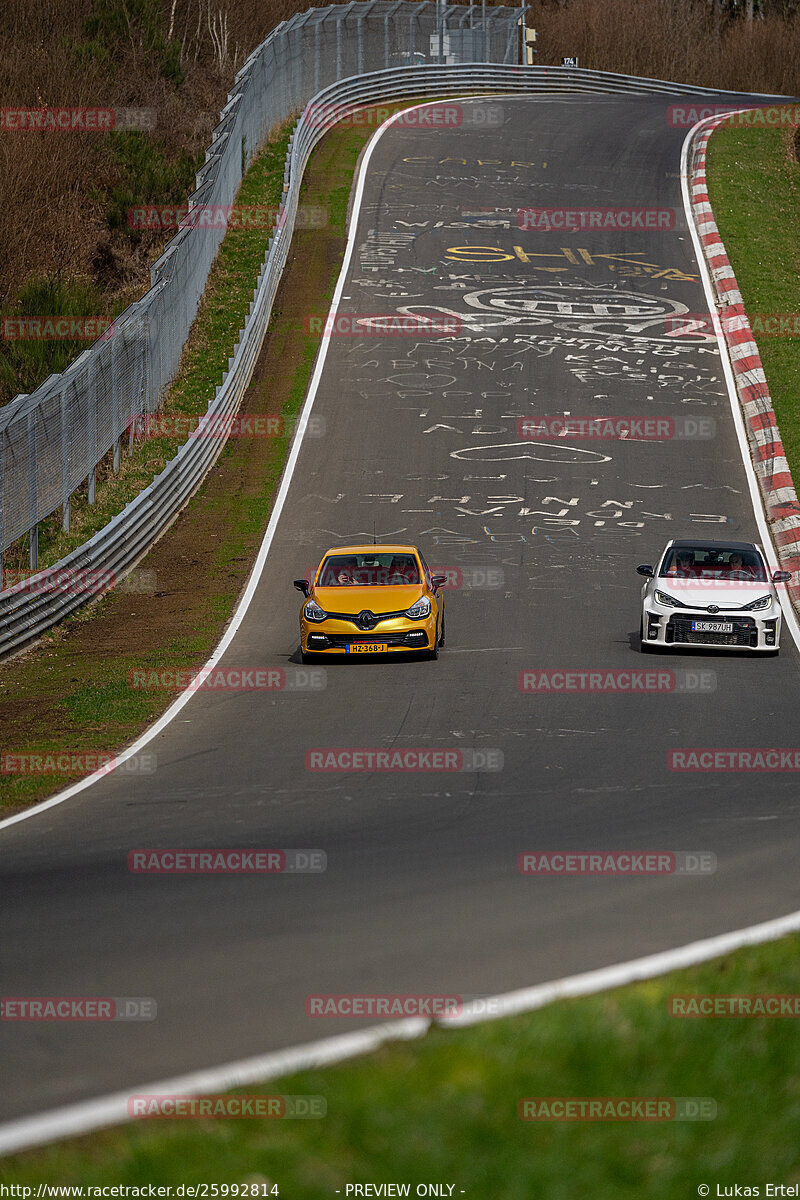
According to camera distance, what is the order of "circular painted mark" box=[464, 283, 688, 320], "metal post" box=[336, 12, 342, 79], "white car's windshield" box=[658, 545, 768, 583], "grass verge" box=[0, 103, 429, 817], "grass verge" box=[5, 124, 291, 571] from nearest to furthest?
"grass verge" box=[0, 103, 429, 817] < "white car's windshield" box=[658, 545, 768, 583] < "grass verge" box=[5, 124, 291, 571] < "circular painted mark" box=[464, 283, 688, 320] < "metal post" box=[336, 12, 342, 79]

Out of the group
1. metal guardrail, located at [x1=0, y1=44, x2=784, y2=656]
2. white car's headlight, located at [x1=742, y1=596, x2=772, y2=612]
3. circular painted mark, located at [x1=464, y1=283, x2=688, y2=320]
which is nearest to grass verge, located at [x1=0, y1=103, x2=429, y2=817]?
metal guardrail, located at [x1=0, y1=44, x2=784, y2=656]

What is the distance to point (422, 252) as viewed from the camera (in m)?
42.3

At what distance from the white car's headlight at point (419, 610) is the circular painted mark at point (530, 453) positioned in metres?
11.5

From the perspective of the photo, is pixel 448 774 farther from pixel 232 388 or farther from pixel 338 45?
pixel 338 45

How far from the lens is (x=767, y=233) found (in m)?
43.7

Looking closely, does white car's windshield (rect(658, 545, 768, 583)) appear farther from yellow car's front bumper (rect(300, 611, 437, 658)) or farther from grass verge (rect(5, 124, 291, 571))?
grass verge (rect(5, 124, 291, 571))

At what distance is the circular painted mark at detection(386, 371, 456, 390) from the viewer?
33.5m

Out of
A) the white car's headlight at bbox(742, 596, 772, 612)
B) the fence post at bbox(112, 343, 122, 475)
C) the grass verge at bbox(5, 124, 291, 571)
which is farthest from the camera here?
the fence post at bbox(112, 343, 122, 475)

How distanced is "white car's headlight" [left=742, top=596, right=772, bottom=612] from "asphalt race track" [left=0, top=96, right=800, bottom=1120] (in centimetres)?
72

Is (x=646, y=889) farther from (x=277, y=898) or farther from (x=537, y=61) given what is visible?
(x=537, y=61)

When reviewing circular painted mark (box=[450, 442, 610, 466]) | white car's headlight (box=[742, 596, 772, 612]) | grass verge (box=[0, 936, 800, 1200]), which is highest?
grass verge (box=[0, 936, 800, 1200])

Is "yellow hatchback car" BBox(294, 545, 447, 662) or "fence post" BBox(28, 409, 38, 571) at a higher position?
"fence post" BBox(28, 409, 38, 571)

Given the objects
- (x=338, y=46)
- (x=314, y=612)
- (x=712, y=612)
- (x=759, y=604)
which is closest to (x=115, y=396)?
(x=314, y=612)

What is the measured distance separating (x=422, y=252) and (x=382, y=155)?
10.4m
